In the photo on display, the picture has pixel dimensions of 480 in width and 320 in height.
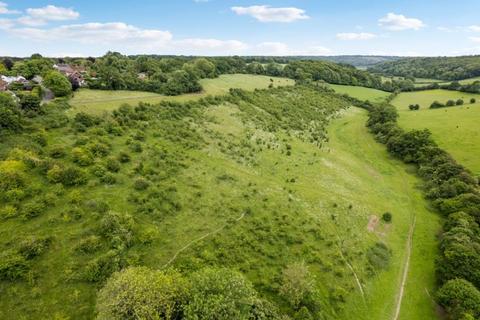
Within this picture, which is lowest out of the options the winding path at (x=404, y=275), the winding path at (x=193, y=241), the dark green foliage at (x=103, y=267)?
the winding path at (x=404, y=275)

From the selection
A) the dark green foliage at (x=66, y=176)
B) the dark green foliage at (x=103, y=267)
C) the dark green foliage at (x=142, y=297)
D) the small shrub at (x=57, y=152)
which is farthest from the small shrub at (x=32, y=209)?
the dark green foliage at (x=142, y=297)

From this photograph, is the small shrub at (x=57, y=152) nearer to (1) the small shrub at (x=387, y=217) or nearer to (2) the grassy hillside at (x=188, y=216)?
(2) the grassy hillside at (x=188, y=216)

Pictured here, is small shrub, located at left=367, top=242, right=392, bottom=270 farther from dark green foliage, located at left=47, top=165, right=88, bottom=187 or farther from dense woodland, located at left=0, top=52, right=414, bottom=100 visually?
dense woodland, located at left=0, top=52, right=414, bottom=100

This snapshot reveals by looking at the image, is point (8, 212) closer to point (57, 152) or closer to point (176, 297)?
point (57, 152)

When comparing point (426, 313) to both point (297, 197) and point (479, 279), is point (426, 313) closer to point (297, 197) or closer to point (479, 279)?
point (479, 279)

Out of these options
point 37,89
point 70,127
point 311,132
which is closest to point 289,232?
point 70,127

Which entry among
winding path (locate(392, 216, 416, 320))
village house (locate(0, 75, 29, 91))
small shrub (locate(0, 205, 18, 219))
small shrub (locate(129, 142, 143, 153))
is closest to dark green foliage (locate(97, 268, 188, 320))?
small shrub (locate(0, 205, 18, 219))

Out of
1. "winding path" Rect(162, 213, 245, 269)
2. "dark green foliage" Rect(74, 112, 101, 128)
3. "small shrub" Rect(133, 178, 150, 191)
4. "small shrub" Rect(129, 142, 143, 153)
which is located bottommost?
"winding path" Rect(162, 213, 245, 269)

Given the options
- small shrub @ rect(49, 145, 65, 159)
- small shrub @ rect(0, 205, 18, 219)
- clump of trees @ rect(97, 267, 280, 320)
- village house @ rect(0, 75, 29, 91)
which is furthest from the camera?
village house @ rect(0, 75, 29, 91)
